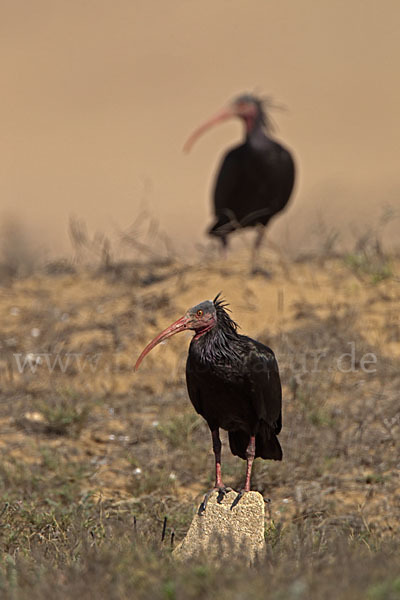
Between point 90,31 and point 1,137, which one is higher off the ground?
point 90,31

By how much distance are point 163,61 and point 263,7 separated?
20.4 feet

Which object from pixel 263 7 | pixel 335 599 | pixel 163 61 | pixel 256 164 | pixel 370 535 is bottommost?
pixel 370 535

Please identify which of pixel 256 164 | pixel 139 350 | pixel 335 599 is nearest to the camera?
pixel 335 599

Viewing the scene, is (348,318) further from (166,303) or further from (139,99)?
(139,99)

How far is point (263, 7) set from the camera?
38188 mm

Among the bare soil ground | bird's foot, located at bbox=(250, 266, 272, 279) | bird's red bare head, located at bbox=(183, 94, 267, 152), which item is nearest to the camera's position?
the bare soil ground

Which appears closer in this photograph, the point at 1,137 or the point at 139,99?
the point at 1,137

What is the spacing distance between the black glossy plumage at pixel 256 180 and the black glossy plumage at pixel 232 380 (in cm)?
430

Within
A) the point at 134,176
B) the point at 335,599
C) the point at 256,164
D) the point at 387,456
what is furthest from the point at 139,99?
the point at 335,599

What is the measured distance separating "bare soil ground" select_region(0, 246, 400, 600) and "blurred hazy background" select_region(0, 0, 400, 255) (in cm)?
990

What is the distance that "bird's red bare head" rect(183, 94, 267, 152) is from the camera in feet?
30.3

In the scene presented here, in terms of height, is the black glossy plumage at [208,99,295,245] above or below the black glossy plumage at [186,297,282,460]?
above

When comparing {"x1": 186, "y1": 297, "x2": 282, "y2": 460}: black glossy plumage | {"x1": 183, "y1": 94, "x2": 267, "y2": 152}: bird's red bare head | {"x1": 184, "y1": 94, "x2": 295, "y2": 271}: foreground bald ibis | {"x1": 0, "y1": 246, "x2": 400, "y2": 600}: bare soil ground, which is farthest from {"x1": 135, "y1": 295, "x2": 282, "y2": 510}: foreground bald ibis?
{"x1": 183, "y1": 94, "x2": 267, "y2": 152}: bird's red bare head

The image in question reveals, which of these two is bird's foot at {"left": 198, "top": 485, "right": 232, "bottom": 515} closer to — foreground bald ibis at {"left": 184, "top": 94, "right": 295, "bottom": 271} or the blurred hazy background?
foreground bald ibis at {"left": 184, "top": 94, "right": 295, "bottom": 271}
